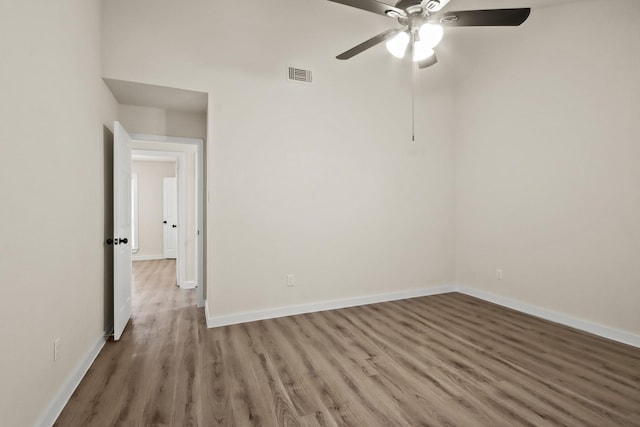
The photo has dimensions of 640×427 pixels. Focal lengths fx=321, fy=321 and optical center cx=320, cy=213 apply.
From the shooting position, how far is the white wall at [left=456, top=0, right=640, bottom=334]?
2959 millimetres

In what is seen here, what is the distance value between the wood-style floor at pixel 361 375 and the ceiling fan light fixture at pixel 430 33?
2.47 m

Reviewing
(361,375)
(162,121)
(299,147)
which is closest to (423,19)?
(299,147)

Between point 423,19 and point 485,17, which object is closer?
point 485,17

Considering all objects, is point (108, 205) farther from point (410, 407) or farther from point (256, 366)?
point (410, 407)

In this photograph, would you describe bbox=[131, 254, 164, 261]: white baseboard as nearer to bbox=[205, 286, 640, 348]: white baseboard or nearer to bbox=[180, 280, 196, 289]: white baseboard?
bbox=[180, 280, 196, 289]: white baseboard

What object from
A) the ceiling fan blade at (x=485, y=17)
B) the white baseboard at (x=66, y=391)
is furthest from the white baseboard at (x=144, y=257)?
the ceiling fan blade at (x=485, y=17)

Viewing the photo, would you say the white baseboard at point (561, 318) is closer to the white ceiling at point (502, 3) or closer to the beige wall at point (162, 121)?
the white ceiling at point (502, 3)

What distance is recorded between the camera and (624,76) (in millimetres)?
2941

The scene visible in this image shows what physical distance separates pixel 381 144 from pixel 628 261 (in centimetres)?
273

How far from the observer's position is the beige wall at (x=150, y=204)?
8219mm

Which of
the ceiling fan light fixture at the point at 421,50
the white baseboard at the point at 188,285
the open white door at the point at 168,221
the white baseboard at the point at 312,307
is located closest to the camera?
the ceiling fan light fixture at the point at 421,50

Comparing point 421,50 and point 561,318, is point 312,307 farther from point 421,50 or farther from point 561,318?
point 421,50

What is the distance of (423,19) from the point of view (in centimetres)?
228

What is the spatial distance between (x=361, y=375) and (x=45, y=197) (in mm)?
2320
